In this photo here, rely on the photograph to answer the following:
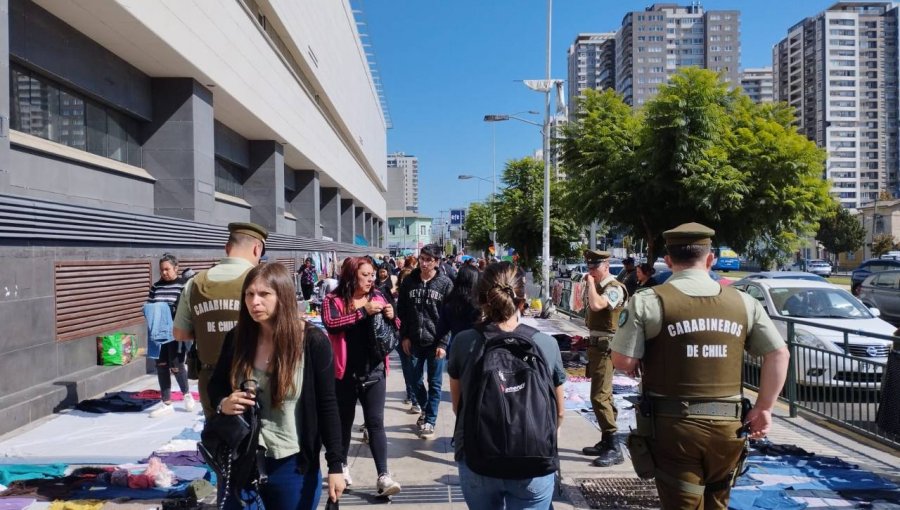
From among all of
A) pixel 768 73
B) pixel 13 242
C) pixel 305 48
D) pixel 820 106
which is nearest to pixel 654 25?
pixel 820 106

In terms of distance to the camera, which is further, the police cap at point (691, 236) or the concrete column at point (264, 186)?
the concrete column at point (264, 186)

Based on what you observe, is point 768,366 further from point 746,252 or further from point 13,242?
point 746,252

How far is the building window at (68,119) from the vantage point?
9.69 meters

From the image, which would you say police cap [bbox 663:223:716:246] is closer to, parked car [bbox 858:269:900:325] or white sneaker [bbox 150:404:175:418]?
white sneaker [bbox 150:404:175:418]

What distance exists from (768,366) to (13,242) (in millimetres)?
7681

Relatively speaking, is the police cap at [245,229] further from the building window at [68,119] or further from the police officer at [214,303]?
the building window at [68,119]

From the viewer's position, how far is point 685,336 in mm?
3234

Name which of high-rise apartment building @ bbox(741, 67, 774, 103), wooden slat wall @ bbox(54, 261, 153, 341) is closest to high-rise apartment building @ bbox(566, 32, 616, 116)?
high-rise apartment building @ bbox(741, 67, 774, 103)

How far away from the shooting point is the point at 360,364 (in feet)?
16.4

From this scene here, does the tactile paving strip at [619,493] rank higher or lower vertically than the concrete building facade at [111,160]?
lower

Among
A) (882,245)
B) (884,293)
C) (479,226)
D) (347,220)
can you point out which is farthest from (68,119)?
(882,245)

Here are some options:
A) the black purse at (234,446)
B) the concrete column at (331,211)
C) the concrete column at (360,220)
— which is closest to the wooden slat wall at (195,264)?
the black purse at (234,446)

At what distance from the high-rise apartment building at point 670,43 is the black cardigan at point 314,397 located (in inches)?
5848

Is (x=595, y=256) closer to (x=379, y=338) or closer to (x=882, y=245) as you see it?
(x=379, y=338)
